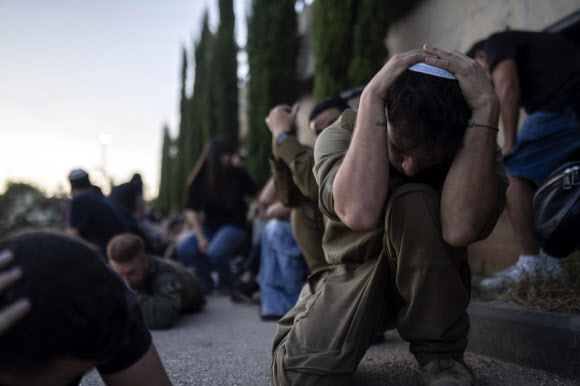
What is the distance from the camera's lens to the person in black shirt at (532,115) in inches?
100

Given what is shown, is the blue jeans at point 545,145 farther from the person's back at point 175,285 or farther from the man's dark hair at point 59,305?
the person's back at point 175,285

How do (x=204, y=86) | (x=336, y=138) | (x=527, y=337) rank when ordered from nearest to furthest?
(x=336, y=138) → (x=527, y=337) → (x=204, y=86)

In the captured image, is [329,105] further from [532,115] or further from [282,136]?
[532,115]

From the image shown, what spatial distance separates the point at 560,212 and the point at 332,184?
106 cm

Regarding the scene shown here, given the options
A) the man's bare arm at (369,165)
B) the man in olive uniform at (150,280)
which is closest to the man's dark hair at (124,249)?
the man in olive uniform at (150,280)

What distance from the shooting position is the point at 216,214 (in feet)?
18.2

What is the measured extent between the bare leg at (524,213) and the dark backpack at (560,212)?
48 cm

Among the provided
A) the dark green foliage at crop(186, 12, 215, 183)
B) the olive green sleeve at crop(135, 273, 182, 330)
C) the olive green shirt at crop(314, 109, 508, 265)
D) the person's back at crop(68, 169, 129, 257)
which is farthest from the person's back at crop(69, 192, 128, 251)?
the dark green foliage at crop(186, 12, 215, 183)

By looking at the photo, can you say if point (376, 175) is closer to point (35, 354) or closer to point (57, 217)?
point (35, 354)

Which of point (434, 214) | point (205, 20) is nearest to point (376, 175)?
point (434, 214)

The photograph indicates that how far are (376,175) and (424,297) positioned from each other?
1.40ft

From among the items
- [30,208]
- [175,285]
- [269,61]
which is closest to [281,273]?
[175,285]

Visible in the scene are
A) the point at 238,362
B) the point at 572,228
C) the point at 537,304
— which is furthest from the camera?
the point at 238,362

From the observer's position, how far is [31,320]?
885 mm
